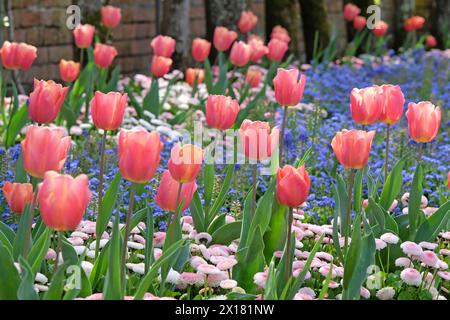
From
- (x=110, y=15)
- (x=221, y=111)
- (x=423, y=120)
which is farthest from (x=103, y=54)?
(x=423, y=120)

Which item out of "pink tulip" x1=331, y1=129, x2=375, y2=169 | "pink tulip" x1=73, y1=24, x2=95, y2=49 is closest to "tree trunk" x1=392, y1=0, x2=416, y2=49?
"pink tulip" x1=73, y1=24, x2=95, y2=49

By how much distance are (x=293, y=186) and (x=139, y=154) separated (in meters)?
0.42

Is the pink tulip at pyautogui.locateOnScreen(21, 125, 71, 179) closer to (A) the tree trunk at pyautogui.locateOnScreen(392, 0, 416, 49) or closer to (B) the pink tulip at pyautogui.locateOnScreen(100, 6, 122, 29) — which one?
(B) the pink tulip at pyautogui.locateOnScreen(100, 6, 122, 29)

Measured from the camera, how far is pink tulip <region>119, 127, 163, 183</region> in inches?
86.9

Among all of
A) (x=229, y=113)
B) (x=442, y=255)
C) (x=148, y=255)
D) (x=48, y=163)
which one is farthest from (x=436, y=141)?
(x=48, y=163)

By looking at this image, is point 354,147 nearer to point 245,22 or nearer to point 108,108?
point 108,108

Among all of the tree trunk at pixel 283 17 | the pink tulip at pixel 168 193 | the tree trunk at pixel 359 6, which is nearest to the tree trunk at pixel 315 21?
the tree trunk at pixel 283 17

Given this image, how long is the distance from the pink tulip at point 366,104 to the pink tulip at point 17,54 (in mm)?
2132

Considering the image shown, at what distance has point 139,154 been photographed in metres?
2.22

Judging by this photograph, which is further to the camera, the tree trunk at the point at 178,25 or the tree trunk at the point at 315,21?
the tree trunk at the point at 315,21

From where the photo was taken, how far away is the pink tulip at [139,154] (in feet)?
7.24

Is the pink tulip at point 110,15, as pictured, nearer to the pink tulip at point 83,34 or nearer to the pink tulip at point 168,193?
the pink tulip at point 83,34

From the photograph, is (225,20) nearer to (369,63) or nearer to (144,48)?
(144,48)

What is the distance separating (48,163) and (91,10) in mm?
5016
